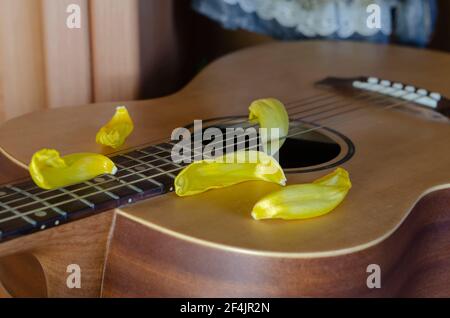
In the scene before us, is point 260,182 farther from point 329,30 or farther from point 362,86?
point 329,30

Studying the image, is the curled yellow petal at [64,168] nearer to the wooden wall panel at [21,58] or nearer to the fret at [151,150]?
the fret at [151,150]

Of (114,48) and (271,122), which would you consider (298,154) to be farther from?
(114,48)

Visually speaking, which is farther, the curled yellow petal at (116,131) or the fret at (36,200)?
the curled yellow petal at (116,131)

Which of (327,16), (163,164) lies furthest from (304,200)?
(327,16)

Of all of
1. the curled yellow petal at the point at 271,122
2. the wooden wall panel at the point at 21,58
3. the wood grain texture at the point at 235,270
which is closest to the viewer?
the wood grain texture at the point at 235,270

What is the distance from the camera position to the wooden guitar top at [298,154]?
62 centimetres

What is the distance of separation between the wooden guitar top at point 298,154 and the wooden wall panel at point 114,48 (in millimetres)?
101

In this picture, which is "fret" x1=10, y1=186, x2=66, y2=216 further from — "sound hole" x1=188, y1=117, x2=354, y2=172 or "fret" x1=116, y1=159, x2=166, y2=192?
"sound hole" x1=188, y1=117, x2=354, y2=172

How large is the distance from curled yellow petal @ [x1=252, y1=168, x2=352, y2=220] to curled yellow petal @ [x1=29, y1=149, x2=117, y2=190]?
0.57ft

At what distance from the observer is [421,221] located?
2.37 feet

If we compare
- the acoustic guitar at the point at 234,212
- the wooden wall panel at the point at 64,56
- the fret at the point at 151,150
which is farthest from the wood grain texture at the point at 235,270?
the wooden wall panel at the point at 64,56

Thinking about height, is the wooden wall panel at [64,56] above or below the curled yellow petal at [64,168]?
above

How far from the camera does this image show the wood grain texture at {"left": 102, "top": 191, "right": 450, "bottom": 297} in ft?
1.95

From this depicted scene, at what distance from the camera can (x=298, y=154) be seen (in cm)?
86
